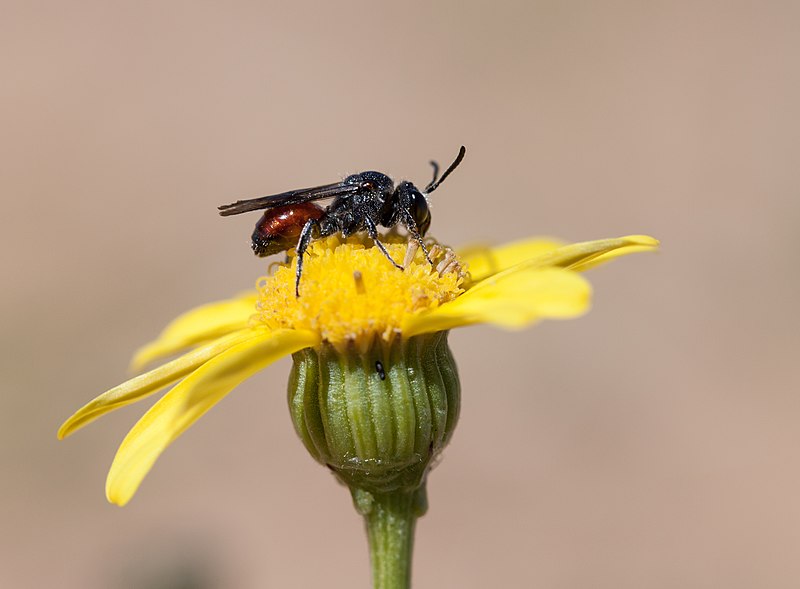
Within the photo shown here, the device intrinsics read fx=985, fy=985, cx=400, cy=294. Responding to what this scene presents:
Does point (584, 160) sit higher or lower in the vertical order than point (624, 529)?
higher

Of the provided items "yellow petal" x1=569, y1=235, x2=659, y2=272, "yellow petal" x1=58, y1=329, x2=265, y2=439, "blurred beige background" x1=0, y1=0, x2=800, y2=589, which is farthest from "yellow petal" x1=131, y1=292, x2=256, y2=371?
"blurred beige background" x1=0, y1=0, x2=800, y2=589

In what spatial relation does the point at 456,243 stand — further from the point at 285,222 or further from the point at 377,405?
the point at 377,405

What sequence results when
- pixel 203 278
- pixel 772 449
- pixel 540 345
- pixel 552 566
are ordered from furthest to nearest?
pixel 203 278, pixel 540 345, pixel 772 449, pixel 552 566

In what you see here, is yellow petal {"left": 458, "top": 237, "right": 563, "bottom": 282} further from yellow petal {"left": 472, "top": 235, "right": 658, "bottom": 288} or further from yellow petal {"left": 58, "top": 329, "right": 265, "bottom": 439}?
yellow petal {"left": 58, "top": 329, "right": 265, "bottom": 439}

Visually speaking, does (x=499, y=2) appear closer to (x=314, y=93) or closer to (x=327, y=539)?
(x=314, y=93)

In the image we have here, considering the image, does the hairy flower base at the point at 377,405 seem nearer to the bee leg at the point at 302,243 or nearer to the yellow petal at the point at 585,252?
the bee leg at the point at 302,243

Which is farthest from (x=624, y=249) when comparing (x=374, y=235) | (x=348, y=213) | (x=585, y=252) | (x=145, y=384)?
(x=145, y=384)

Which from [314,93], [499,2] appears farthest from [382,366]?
[499,2]
